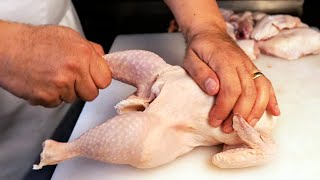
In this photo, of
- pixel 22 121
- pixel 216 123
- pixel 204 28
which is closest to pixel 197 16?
pixel 204 28

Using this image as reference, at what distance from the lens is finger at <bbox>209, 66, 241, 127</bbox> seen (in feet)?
3.38

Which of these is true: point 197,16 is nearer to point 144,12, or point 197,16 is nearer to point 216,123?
point 216,123

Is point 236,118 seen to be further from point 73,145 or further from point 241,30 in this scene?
point 241,30

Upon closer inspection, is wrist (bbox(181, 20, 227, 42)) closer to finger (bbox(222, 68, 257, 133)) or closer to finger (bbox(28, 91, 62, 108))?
finger (bbox(222, 68, 257, 133))

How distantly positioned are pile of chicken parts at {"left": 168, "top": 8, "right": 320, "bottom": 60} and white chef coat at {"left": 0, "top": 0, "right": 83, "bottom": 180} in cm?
59

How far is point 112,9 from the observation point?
6.02 ft

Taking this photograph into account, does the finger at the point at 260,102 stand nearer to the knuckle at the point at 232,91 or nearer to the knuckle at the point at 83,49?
the knuckle at the point at 232,91

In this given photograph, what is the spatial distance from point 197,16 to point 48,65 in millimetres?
481

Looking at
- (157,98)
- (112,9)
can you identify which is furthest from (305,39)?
(112,9)

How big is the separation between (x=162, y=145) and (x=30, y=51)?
0.33 metres

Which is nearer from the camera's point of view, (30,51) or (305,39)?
(30,51)

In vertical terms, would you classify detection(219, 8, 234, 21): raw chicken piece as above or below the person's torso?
below

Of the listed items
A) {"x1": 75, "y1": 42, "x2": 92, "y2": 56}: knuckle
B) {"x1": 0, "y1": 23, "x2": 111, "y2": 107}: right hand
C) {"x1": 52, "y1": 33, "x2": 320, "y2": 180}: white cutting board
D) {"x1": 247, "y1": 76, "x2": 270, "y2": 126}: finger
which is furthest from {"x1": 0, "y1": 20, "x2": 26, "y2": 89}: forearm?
{"x1": 247, "y1": 76, "x2": 270, "y2": 126}: finger

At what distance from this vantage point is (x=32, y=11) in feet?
4.31
